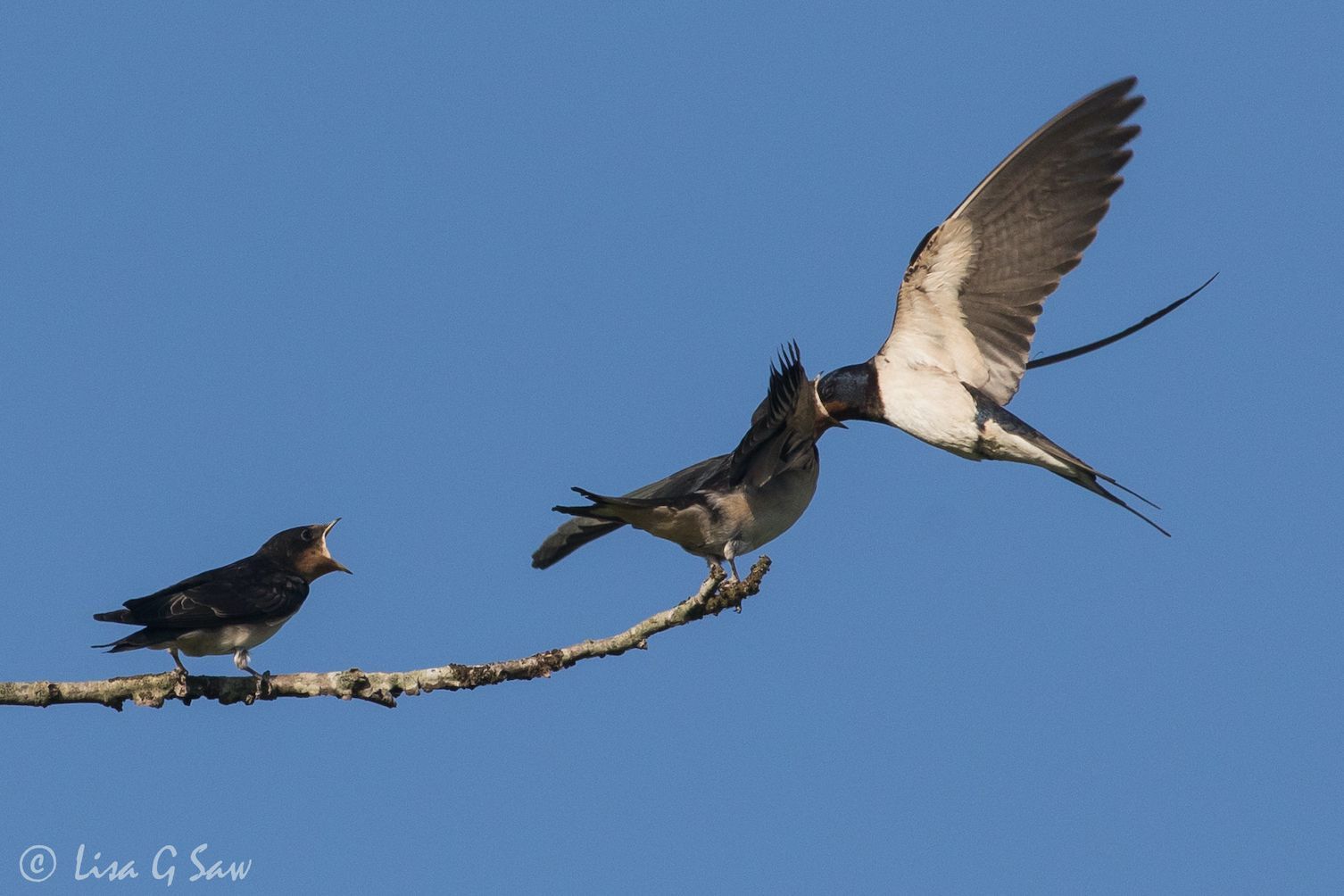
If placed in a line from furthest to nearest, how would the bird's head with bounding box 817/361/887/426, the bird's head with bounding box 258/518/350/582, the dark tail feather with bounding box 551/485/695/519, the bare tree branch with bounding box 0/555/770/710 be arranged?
1. the bird's head with bounding box 258/518/350/582
2. the bird's head with bounding box 817/361/887/426
3. the dark tail feather with bounding box 551/485/695/519
4. the bare tree branch with bounding box 0/555/770/710

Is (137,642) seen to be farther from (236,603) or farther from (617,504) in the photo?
(617,504)

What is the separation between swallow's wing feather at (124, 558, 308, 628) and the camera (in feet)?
30.1

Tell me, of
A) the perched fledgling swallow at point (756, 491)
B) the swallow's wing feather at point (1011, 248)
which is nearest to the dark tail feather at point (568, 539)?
the perched fledgling swallow at point (756, 491)

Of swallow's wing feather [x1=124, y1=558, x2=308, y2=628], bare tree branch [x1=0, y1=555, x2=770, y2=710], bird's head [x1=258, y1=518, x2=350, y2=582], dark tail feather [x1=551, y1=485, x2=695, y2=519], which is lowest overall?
bare tree branch [x1=0, y1=555, x2=770, y2=710]

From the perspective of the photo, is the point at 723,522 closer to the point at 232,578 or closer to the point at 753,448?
the point at 753,448

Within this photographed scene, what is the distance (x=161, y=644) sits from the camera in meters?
9.15

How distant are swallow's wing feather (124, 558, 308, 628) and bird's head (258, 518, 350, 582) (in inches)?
10.6

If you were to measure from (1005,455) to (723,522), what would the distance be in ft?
6.59

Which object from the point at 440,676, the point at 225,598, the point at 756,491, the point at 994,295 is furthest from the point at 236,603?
the point at 994,295

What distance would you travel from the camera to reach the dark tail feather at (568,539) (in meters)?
10.4

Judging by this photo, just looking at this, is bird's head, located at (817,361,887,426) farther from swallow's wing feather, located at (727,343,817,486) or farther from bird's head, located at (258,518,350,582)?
bird's head, located at (258,518,350,582)

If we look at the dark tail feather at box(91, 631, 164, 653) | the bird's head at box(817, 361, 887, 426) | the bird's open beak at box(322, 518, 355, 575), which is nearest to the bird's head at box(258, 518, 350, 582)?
the bird's open beak at box(322, 518, 355, 575)

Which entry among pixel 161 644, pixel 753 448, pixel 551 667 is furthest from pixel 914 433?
pixel 161 644

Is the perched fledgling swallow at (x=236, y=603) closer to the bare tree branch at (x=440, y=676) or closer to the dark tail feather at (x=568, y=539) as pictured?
the bare tree branch at (x=440, y=676)
